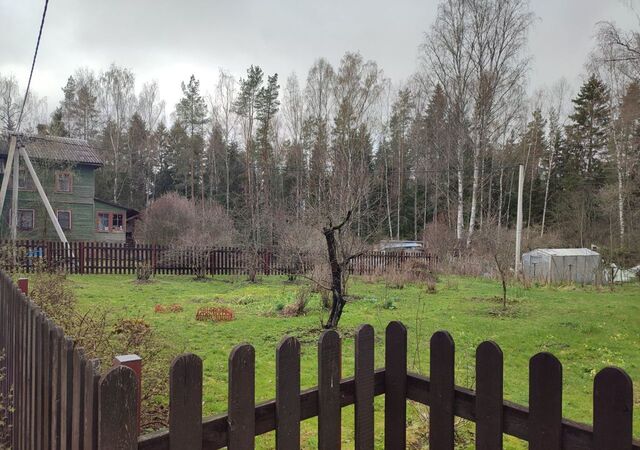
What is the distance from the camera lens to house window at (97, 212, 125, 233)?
31.1 metres

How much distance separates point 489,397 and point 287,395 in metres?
0.70

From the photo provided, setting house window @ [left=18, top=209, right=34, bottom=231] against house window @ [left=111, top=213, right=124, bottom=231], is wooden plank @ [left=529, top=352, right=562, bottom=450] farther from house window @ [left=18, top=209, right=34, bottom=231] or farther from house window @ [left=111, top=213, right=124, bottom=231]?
house window @ [left=111, top=213, right=124, bottom=231]

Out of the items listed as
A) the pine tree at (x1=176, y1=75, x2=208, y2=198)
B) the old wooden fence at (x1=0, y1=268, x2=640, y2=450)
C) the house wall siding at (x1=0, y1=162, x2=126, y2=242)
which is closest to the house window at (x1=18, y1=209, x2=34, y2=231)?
the house wall siding at (x1=0, y1=162, x2=126, y2=242)

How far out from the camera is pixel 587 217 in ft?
90.3

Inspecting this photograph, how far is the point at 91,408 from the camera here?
48.9 inches

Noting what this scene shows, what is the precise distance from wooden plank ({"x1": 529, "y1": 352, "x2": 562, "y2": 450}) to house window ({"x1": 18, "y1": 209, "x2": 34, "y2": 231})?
28.3 meters

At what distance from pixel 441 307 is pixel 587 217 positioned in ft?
74.1

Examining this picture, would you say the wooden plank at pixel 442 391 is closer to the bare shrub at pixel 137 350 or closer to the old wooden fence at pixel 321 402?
the old wooden fence at pixel 321 402

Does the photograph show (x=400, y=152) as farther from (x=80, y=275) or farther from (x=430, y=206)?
(x=80, y=275)

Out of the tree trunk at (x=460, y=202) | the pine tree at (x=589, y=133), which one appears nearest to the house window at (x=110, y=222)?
the tree trunk at (x=460, y=202)

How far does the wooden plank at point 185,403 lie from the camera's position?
1312 millimetres

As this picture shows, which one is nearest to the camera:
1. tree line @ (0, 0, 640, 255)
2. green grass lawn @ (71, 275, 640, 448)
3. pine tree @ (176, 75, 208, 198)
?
green grass lawn @ (71, 275, 640, 448)

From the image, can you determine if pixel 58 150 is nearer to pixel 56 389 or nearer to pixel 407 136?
pixel 407 136

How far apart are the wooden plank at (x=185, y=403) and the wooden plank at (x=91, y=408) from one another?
194 millimetres
